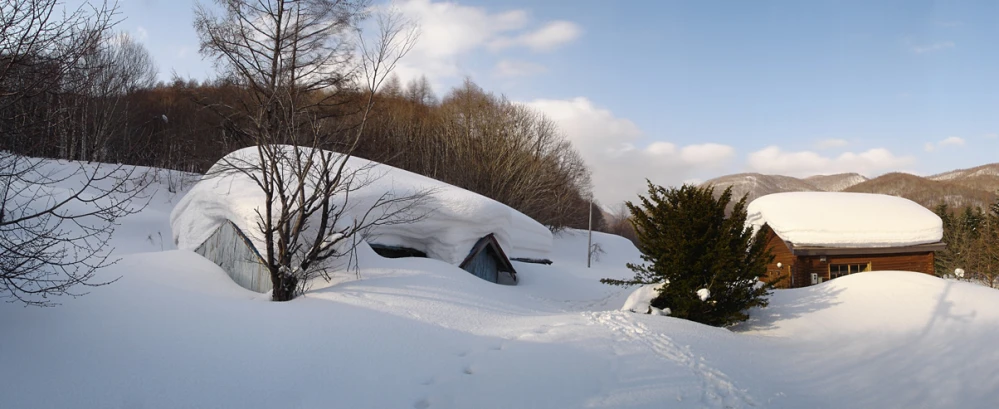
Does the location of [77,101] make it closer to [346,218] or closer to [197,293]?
[197,293]

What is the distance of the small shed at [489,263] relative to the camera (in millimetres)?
12625

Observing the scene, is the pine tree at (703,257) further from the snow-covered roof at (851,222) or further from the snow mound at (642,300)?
the snow-covered roof at (851,222)

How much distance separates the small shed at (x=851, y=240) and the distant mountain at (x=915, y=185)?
21.8m

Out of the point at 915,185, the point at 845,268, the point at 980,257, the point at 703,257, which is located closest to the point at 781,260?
the point at 845,268

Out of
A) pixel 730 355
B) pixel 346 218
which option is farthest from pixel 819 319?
pixel 346 218

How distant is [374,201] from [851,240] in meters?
16.0

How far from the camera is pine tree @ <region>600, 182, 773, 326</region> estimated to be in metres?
9.82

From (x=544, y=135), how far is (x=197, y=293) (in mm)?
30813

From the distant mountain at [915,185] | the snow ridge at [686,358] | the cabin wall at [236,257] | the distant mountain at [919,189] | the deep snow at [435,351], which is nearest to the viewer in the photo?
the deep snow at [435,351]

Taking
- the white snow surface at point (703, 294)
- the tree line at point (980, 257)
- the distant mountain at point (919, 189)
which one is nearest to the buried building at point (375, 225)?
the white snow surface at point (703, 294)

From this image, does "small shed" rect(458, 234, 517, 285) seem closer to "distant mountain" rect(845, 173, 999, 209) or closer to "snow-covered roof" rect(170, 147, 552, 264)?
→ "snow-covered roof" rect(170, 147, 552, 264)

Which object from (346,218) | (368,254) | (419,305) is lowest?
(419,305)

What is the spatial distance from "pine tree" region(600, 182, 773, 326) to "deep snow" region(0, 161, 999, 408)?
0.81 m

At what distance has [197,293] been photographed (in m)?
6.99
